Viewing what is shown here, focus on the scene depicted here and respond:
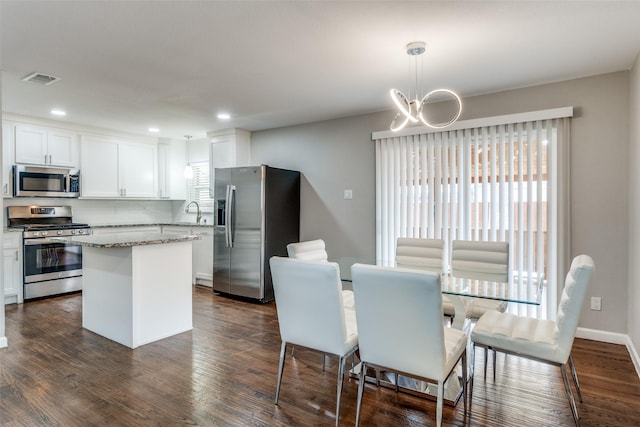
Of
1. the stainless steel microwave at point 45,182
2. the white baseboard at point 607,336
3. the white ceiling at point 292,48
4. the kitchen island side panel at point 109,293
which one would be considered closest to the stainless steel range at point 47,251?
the stainless steel microwave at point 45,182

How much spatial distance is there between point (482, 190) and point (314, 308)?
2.48 meters

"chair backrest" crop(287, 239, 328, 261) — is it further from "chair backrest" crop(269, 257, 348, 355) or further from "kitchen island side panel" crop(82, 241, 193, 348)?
"kitchen island side panel" crop(82, 241, 193, 348)

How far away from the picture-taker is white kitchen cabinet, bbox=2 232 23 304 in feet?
14.0

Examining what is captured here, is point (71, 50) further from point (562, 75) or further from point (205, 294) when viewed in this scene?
point (562, 75)

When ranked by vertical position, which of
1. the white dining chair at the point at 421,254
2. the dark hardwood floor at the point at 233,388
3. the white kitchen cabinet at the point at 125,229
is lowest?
the dark hardwood floor at the point at 233,388

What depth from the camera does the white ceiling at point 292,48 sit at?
2.10 meters

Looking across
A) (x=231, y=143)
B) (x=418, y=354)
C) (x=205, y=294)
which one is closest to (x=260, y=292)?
(x=205, y=294)

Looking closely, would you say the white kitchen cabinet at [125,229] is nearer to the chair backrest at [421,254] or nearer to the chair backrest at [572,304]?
the chair backrest at [421,254]

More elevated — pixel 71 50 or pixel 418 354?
pixel 71 50

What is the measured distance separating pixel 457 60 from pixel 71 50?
292 centimetres

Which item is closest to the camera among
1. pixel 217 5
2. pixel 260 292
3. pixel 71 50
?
pixel 217 5

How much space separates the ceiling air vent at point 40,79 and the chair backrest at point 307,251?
2.61m

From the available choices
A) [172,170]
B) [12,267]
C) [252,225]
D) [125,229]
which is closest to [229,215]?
[252,225]

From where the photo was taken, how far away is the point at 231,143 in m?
5.34
